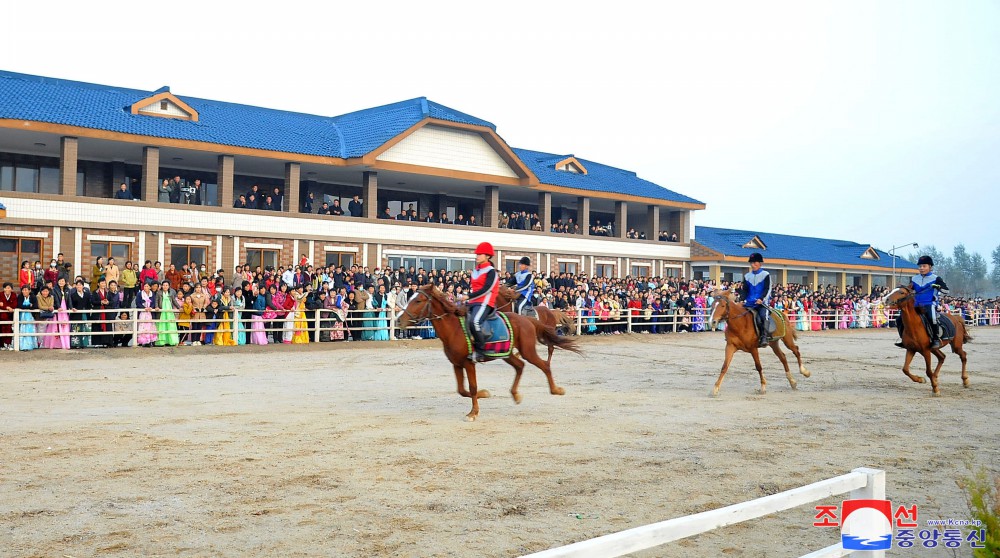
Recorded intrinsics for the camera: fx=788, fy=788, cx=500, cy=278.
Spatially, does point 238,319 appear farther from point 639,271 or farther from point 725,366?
point 639,271

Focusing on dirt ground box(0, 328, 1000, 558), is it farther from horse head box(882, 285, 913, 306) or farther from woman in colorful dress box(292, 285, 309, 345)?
woman in colorful dress box(292, 285, 309, 345)

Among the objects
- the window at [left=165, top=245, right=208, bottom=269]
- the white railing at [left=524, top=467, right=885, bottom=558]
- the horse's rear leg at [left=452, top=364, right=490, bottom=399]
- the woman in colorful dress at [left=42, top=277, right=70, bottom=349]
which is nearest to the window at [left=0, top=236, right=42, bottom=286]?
the window at [left=165, top=245, right=208, bottom=269]

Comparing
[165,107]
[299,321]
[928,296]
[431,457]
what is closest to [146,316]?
[299,321]

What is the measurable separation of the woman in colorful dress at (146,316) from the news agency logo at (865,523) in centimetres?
1936

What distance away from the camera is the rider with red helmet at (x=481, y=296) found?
441 inches

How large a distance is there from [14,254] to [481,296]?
19.5m

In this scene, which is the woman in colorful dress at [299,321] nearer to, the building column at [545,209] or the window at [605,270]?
the building column at [545,209]

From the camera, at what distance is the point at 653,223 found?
42.1 meters

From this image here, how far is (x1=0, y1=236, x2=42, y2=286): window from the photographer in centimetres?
2405

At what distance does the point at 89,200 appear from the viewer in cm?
2517

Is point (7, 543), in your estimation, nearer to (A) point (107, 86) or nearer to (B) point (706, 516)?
(B) point (706, 516)

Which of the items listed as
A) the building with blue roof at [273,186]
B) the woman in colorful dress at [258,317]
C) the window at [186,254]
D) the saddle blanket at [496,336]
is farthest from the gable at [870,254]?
the saddle blanket at [496,336]

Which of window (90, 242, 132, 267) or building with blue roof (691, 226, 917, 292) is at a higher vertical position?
building with blue roof (691, 226, 917, 292)

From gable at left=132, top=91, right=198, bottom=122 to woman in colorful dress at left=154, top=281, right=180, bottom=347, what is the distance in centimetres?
1021
